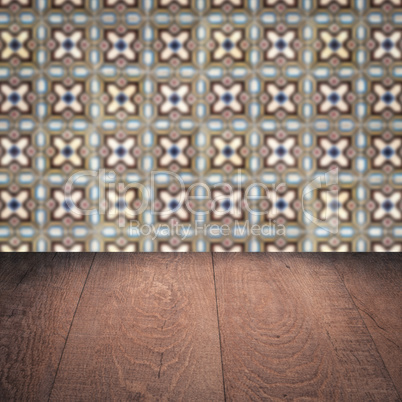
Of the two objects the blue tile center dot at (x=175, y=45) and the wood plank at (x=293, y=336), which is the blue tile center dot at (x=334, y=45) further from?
the wood plank at (x=293, y=336)

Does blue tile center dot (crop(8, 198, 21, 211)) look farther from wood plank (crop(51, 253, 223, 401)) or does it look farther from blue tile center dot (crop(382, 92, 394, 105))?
blue tile center dot (crop(382, 92, 394, 105))

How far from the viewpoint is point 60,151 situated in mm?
1409

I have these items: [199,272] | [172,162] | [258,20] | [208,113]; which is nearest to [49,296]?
[199,272]

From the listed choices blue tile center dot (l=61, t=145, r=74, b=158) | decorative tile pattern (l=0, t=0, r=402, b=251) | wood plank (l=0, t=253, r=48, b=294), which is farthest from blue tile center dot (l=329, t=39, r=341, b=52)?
wood plank (l=0, t=253, r=48, b=294)

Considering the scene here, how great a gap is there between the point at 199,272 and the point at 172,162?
0.31 meters

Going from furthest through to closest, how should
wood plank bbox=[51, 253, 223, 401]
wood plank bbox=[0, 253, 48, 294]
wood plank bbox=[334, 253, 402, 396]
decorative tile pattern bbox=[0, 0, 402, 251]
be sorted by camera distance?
decorative tile pattern bbox=[0, 0, 402, 251], wood plank bbox=[0, 253, 48, 294], wood plank bbox=[334, 253, 402, 396], wood plank bbox=[51, 253, 223, 401]

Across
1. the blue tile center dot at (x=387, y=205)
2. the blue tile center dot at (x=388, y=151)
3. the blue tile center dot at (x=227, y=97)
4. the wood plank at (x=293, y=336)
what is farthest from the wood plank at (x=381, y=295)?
the blue tile center dot at (x=227, y=97)

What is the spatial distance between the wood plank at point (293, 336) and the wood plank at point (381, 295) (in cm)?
2

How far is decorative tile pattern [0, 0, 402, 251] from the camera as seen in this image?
1.37 meters

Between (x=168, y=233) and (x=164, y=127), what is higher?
(x=164, y=127)

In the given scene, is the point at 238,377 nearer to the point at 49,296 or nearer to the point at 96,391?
the point at 96,391

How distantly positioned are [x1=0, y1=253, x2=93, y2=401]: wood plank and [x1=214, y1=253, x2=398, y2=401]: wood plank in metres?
0.29

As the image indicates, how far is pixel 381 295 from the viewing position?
3.81 ft

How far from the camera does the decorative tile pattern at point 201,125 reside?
137 centimetres
